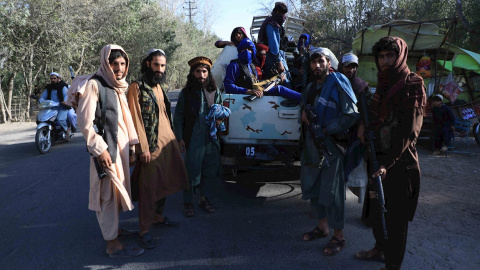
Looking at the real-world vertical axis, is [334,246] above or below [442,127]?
below

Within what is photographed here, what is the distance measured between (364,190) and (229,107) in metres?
1.78

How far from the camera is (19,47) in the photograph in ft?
42.0

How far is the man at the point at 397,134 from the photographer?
97.4 inches

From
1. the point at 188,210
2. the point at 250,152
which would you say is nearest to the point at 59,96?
the point at 188,210

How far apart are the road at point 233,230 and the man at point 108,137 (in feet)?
1.34

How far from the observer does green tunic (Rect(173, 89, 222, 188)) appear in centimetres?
395

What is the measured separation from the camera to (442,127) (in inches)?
305

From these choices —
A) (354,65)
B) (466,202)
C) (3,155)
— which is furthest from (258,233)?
(3,155)

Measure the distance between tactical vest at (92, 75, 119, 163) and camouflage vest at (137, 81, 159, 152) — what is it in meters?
0.35

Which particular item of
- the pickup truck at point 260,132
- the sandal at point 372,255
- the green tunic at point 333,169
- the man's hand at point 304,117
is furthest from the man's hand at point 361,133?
the pickup truck at point 260,132

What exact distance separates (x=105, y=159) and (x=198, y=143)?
1306 millimetres

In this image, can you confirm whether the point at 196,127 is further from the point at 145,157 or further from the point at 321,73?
the point at 321,73

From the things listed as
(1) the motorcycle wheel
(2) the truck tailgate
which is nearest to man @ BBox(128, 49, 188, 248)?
(2) the truck tailgate

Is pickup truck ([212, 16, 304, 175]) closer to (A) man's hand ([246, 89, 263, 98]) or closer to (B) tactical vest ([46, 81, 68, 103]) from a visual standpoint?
(A) man's hand ([246, 89, 263, 98])
